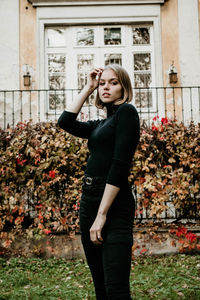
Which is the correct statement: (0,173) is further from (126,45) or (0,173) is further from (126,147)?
(126,45)

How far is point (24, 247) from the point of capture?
5066mm

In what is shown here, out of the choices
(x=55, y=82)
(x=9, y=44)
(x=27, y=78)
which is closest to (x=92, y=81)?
(x=27, y=78)

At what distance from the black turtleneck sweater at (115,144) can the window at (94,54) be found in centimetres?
737

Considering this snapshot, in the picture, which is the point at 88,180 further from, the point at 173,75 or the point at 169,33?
the point at 169,33

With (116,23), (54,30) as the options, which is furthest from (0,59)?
(116,23)

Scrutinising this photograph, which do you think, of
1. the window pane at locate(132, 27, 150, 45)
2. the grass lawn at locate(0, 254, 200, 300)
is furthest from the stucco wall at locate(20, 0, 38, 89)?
the grass lawn at locate(0, 254, 200, 300)

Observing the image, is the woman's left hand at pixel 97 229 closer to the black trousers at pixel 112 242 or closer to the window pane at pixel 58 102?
the black trousers at pixel 112 242

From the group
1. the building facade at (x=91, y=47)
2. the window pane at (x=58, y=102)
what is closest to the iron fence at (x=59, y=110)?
the building facade at (x=91, y=47)

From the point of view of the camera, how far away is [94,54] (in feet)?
30.5

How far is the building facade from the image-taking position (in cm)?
884

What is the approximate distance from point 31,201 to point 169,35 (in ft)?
21.0

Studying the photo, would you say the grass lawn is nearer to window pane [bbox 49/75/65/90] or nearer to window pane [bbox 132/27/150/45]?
window pane [bbox 49/75/65/90]

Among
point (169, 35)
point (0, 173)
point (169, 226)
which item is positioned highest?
point (169, 35)

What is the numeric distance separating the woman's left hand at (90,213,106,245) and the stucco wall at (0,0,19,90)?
7.69 meters
